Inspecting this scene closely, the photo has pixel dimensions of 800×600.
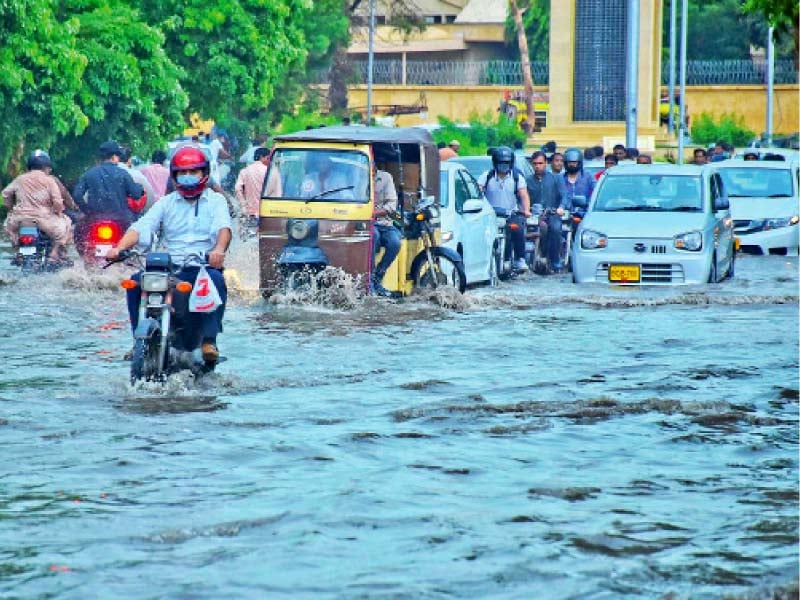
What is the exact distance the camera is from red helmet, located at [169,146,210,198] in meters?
12.4

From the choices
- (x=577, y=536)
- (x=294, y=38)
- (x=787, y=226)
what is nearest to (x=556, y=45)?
(x=294, y=38)

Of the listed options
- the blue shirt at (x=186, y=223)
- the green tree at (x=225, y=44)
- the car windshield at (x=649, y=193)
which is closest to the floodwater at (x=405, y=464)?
the blue shirt at (x=186, y=223)

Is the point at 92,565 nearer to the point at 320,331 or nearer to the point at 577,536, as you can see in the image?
the point at 577,536

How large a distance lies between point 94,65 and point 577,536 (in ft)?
93.6

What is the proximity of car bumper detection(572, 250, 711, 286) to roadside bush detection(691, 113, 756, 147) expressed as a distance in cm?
4573

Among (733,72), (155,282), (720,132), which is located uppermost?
(733,72)

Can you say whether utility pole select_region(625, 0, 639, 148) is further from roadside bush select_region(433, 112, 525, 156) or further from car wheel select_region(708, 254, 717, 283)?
roadside bush select_region(433, 112, 525, 156)

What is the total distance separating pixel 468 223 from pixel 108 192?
399 centimetres

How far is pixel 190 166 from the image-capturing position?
12.4 m

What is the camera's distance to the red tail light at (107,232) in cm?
2123

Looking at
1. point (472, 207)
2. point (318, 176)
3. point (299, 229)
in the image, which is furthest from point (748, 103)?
point (299, 229)

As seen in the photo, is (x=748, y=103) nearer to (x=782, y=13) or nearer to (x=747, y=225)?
(x=747, y=225)

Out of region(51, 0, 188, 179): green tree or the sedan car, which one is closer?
the sedan car

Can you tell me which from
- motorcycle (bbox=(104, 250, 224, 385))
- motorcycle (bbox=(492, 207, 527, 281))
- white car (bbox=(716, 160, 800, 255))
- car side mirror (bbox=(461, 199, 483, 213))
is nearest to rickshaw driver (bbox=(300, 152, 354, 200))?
car side mirror (bbox=(461, 199, 483, 213))
